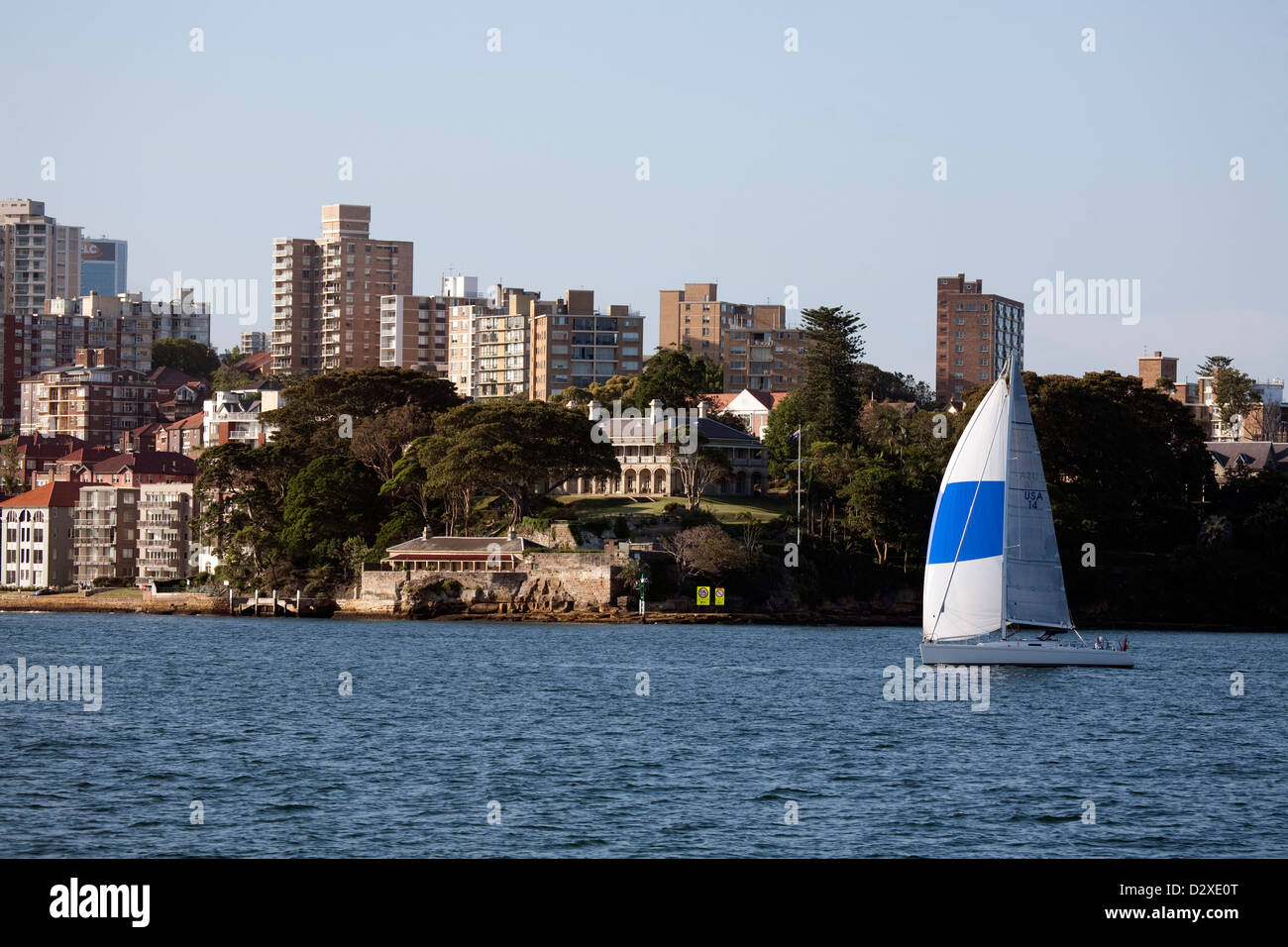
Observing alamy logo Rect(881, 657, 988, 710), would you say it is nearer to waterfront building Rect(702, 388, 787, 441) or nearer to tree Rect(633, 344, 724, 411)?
tree Rect(633, 344, 724, 411)

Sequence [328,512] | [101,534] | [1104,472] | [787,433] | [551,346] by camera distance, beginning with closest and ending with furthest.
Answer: [1104,472], [328,512], [787,433], [101,534], [551,346]

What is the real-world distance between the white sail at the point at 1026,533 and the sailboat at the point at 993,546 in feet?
0.11

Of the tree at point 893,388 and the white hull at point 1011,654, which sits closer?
the white hull at point 1011,654

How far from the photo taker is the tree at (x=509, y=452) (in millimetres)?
95562

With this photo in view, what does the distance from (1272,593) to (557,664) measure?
183ft

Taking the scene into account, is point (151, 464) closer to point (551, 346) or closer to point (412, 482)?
point (412, 482)

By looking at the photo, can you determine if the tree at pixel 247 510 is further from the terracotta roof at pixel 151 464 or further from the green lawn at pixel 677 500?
the terracotta roof at pixel 151 464

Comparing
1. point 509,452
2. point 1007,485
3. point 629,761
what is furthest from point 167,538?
point 629,761

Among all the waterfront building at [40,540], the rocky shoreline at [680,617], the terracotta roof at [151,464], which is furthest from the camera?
the terracotta roof at [151,464]

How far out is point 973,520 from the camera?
54250 mm

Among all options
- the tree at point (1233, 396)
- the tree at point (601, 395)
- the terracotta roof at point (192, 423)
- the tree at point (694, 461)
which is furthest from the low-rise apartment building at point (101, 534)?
the tree at point (1233, 396)

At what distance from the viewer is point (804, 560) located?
9562 centimetres
